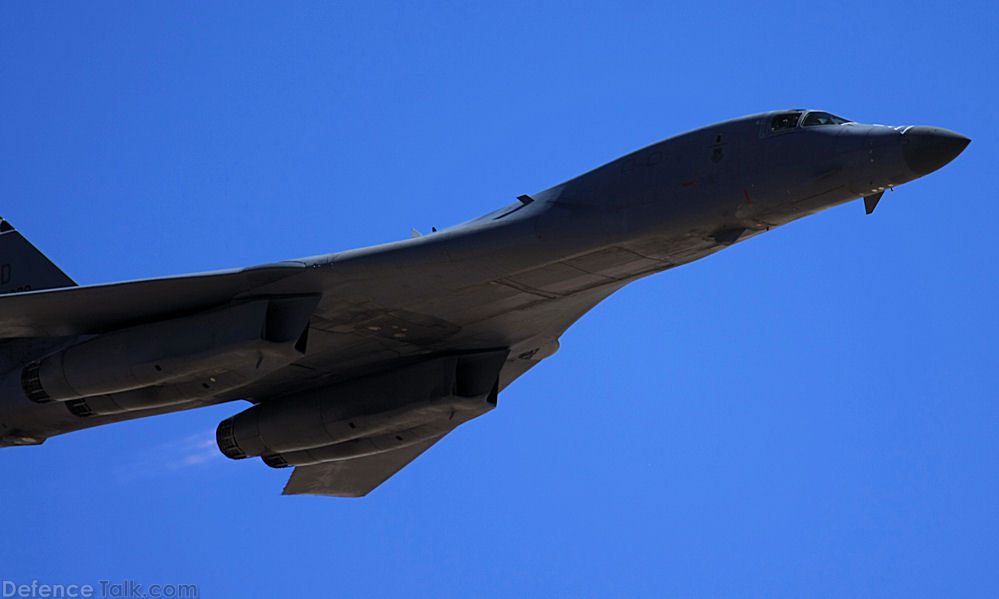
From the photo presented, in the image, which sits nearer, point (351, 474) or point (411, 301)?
point (411, 301)

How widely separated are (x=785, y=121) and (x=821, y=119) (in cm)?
49

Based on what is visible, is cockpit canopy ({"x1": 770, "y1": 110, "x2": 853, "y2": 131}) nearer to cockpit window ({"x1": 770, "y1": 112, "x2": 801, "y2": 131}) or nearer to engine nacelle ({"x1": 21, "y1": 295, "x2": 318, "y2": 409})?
cockpit window ({"x1": 770, "y1": 112, "x2": 801, "y2": 131})

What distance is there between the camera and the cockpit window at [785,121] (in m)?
17.9

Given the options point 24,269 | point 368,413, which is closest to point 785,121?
point 368,413

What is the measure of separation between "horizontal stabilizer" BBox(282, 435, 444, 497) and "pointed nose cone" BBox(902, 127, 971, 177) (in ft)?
44.4

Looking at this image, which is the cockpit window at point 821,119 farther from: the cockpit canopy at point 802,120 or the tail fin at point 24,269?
the tail fin at point 24,269

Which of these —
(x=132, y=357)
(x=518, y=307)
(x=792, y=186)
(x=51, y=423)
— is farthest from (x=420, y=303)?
(x=51, y=423)

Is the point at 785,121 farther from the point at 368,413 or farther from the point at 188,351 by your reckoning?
the point at 188,351

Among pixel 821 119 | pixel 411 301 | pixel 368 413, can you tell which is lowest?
pixel 368 413

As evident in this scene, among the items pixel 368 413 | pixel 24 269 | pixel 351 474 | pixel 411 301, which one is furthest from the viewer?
pixel 351 474

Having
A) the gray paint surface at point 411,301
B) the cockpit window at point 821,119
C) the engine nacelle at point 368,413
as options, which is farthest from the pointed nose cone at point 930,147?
the engine nacelle at point 368,413

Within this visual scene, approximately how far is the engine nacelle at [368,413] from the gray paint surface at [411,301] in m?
0.03

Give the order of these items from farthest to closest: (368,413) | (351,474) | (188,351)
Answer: (351,474) → (368,413) → (188,351)

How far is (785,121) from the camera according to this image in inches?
707
